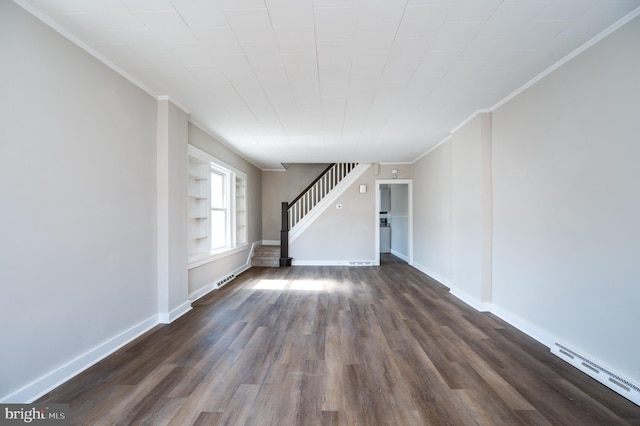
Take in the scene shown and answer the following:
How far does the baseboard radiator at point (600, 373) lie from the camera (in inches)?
70.7

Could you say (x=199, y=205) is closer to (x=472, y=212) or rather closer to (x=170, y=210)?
(x=170, y=210)

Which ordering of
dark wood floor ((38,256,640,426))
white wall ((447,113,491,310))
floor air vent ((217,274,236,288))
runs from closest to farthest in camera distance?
dark wood floor ((38,256,640,426)) < white wall ((447,113,491,310)) < floor air vent ((217,274,236,288))

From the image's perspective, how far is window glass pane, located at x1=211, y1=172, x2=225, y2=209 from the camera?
198 inches

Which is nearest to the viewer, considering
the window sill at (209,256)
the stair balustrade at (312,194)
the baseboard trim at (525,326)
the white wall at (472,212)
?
the baseboard trim at (525,326)

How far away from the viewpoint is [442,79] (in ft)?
8.77

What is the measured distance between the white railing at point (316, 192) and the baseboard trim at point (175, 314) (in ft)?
12.1

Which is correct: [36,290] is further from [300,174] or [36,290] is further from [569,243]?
[300,174]

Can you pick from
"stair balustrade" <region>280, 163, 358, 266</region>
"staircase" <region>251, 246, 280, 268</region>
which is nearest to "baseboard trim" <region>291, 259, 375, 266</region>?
"staircase" <region>251, 246, 280, 268</region>

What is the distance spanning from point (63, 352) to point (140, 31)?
2.50 meters

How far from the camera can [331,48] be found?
219 cm

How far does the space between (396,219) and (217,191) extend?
18.1ft

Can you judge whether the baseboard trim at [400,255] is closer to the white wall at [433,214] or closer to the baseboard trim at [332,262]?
the white wall at [433,214]

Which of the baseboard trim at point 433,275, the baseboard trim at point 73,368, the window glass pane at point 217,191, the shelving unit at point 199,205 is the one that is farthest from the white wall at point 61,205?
the baseboard trim at point 433,275

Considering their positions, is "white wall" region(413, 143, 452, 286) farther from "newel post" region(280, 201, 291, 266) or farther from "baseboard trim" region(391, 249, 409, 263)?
"newel post" region(280, 201, 291, 266)
